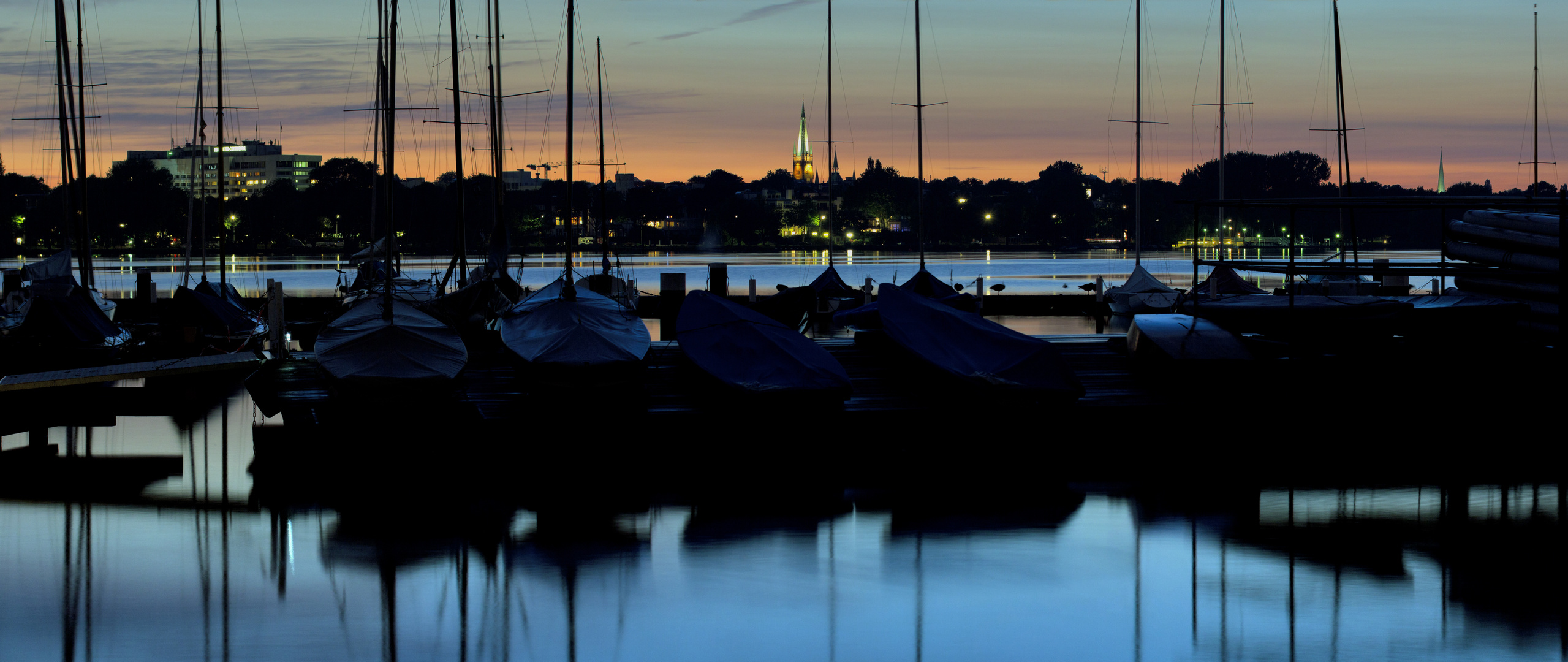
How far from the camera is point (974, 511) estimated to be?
14.8 meters

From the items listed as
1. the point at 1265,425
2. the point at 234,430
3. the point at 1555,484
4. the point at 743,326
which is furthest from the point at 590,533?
the point at 1555,484

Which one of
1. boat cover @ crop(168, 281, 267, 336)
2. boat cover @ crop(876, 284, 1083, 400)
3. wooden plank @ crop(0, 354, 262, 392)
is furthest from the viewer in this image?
boat cover @ crop(168, 281, 267, 336)

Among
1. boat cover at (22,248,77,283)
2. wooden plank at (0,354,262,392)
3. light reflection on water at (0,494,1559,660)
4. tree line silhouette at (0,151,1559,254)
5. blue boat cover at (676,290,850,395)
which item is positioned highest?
tree line silhouette at (0,151,1559,254)

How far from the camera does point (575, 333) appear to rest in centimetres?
1852

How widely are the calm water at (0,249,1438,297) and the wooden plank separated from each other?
25.4m

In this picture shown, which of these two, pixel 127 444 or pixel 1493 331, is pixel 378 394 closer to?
pixel 127 444

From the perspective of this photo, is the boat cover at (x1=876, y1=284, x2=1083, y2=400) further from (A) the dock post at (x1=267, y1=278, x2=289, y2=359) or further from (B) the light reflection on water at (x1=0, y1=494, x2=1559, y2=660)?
(A) the dock post at (x1=267, y1=278, x2=289, y2=359)

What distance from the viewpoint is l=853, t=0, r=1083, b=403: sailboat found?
17516 millimetres

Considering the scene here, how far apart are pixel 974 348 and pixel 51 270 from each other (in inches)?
1192

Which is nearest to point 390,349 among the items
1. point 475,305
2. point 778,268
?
point 475,305

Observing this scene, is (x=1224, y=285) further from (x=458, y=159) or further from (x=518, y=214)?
(x=518, y=214)

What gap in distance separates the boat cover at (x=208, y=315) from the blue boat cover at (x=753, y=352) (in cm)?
1536

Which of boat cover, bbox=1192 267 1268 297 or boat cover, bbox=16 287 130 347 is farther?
boat cover, bbox=1192 267 1268 297

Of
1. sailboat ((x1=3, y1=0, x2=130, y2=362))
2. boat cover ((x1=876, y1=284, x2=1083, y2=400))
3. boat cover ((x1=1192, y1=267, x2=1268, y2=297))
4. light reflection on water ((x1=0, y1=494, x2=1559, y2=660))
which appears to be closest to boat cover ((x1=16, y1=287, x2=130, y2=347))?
sailboat ((x1=3, y1=0, x2=130, y2=362))
